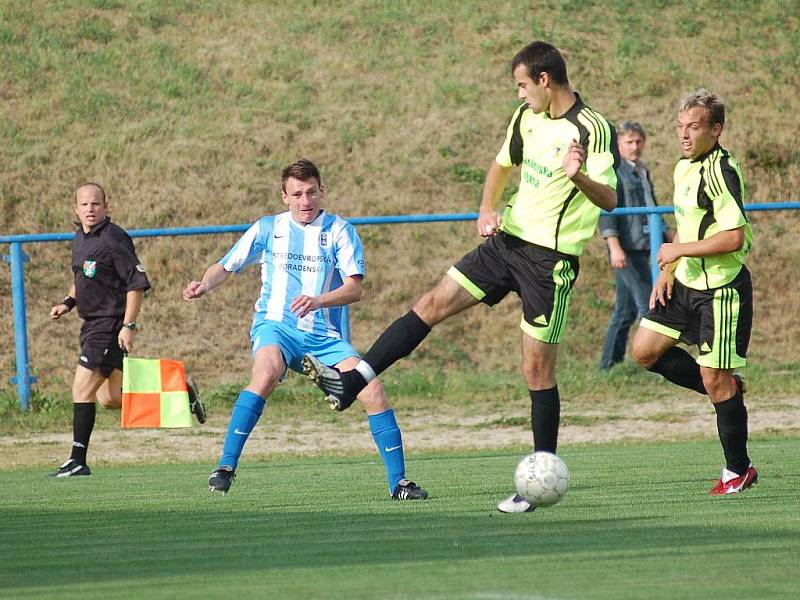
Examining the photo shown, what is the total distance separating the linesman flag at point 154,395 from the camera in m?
12.0

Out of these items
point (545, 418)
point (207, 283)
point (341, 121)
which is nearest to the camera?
point (545, 418)

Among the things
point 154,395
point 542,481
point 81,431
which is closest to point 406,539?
point 542,481

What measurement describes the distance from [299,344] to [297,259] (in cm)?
48

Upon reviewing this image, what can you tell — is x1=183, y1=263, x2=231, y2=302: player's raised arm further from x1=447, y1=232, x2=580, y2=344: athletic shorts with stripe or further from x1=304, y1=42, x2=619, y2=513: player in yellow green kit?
x1=447, y1=232, x2=580, y2=344: athletic shorts with stripe

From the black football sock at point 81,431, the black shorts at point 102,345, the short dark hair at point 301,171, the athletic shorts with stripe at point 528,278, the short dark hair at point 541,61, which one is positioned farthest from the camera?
the black shorts at point 102,345

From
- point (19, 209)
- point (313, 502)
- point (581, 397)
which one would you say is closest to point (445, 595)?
point (313, 502)

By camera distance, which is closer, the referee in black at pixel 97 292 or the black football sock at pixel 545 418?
the black football sock at pixel 545 418

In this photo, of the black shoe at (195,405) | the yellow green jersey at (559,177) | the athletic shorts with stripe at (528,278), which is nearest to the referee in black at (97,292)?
the black shoe at (195,405)

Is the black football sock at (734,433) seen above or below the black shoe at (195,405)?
above

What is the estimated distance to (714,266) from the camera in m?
7.52

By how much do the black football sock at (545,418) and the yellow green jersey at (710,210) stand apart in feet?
3.23

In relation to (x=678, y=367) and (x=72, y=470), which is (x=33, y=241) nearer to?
(x=72, y=470)

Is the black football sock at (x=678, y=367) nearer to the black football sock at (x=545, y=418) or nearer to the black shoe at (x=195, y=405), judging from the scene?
the black football sock at (x=545, y=418)

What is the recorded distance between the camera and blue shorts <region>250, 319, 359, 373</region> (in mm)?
7930
